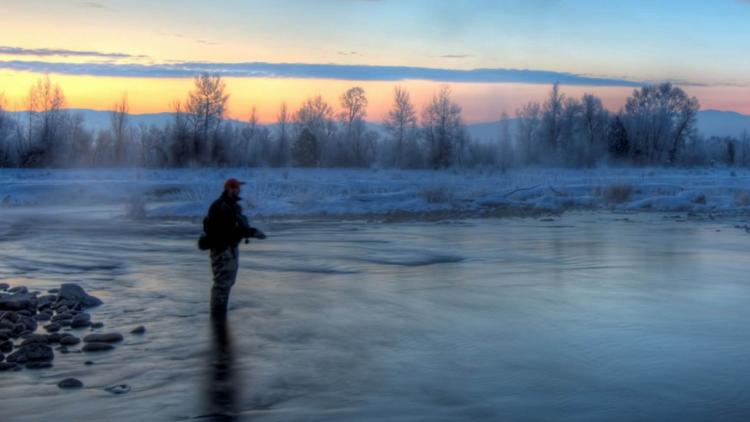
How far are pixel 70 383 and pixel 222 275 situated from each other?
3465mm

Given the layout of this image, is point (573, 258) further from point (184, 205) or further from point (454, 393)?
point (184, 205)

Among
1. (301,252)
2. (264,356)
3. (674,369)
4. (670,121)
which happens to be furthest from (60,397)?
(670,121)

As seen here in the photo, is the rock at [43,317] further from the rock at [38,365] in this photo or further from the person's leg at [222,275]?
the rock at [38,365]

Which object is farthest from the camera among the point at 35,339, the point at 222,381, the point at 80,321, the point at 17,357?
the point at 80,321

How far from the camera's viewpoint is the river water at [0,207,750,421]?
7332 mm

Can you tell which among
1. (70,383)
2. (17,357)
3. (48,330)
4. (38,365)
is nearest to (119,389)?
(70,383)

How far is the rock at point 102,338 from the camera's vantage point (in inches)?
374

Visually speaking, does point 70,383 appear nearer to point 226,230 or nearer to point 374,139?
point 226,230

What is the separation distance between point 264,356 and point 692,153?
305ft

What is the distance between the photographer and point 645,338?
9.99 m

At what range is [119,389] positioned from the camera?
7.68 meters

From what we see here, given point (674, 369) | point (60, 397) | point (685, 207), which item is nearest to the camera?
point (60, 397)

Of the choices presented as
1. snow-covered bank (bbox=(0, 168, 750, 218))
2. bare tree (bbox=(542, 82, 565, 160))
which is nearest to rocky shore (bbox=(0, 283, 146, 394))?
snow-covered bank (bbox=(0, 168, 750, 218))

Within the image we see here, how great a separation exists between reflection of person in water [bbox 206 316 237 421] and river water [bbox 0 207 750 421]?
0.03 metres
